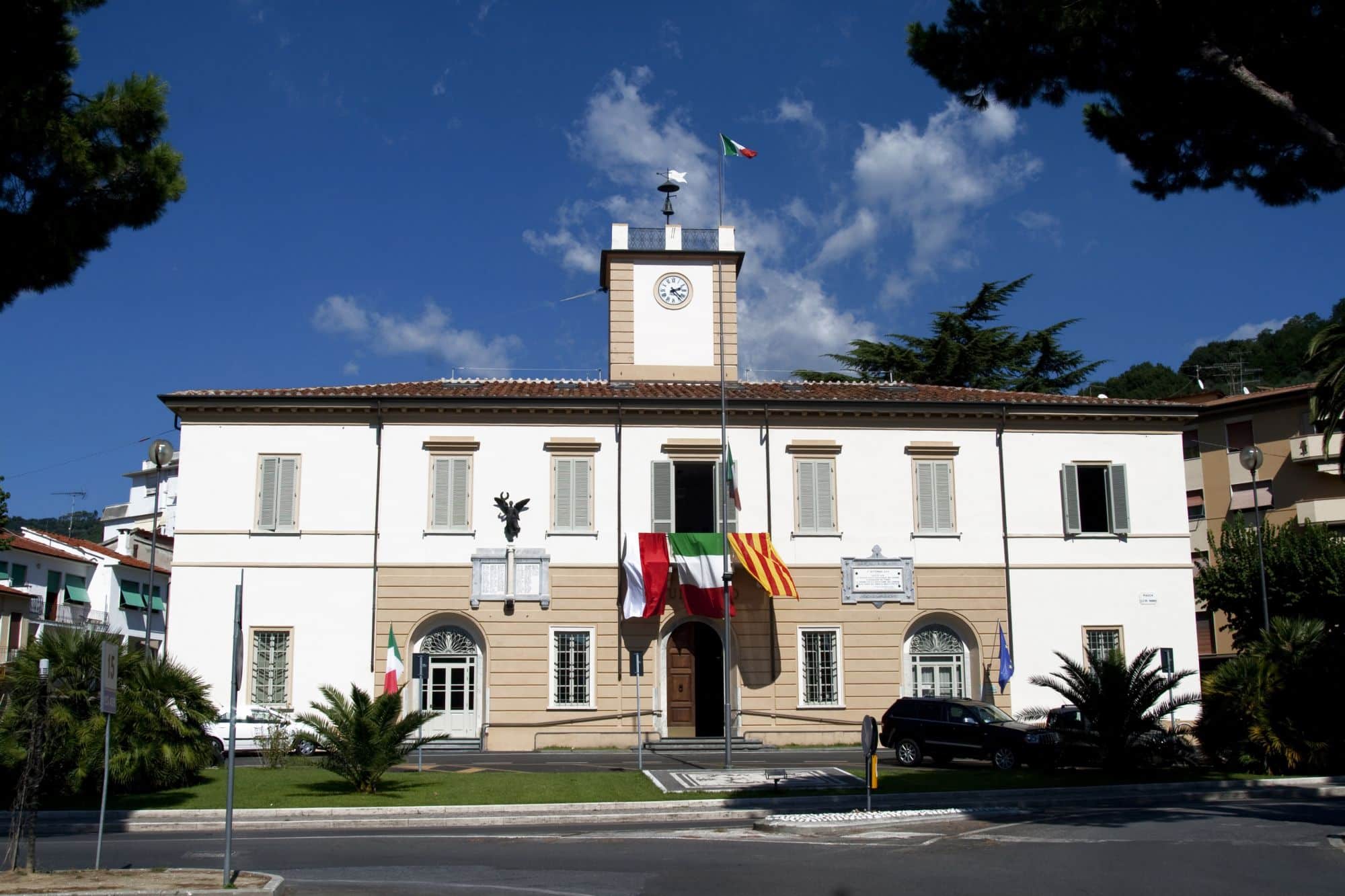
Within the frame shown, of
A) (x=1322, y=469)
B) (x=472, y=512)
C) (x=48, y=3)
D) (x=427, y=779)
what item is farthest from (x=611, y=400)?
(x=1322, y=469)

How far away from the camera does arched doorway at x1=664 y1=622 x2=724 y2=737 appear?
1219 inches

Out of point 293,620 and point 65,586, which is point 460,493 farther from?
point 65,586

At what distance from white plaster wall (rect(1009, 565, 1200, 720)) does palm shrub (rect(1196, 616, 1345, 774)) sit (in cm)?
772

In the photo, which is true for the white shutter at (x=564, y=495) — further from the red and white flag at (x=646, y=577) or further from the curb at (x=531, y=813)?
the curb at (x=531, y=813)

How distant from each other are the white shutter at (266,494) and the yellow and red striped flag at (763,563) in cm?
1100

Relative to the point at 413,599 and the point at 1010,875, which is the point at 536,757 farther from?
the point at 1010,875

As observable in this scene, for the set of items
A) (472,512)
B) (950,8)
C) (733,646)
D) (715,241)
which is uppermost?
(715,241)

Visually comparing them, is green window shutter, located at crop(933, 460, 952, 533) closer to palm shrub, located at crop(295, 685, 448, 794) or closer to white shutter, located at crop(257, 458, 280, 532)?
palm shrub, located at crop(295, 685, 448, 794)

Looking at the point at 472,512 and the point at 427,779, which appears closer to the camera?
the point at 427,779

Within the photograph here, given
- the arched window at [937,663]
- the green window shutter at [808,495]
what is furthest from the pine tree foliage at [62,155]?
the arched window at [937,663]

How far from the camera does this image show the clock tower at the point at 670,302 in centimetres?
3588

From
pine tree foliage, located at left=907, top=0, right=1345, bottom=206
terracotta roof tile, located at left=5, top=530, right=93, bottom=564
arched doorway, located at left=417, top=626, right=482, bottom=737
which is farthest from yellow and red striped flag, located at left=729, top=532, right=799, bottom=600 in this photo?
terracotta roof tile, located at left=5, top=530, right=93, bottom=564

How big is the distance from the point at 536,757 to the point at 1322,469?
32627 mm

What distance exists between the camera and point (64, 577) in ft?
178
